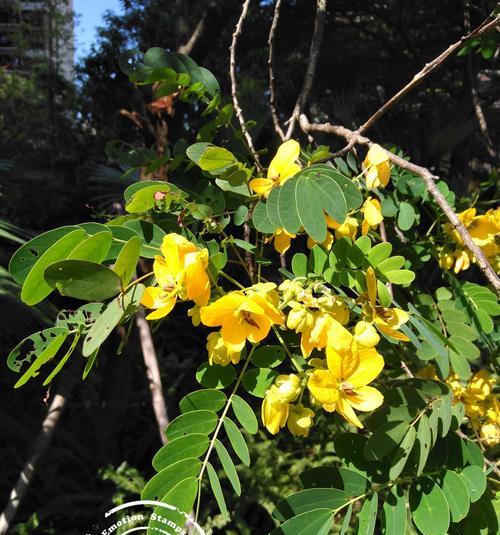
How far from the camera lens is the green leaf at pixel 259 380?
522 millimetres

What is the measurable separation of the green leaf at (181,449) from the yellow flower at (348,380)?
0.45 ft

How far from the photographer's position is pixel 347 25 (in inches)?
166

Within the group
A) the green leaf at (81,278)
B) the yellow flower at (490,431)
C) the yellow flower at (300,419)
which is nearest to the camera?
the green leaf at (81,278)

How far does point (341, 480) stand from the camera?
522 mm

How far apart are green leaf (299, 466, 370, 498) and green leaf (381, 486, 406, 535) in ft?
0.09

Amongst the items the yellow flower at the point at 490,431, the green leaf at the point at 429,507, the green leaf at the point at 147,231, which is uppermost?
the green leaf at the point at 147,231

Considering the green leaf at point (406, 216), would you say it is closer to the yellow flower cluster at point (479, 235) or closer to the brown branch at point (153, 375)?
the yellow flower cluster at point (479, 235)

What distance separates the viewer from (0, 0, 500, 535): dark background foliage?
70.2 inches

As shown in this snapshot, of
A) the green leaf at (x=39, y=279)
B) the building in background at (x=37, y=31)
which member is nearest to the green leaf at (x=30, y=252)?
the green leaf at (x=39, y=279)

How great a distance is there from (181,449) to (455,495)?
262mm

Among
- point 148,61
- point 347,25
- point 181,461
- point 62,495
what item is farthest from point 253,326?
point 347,25

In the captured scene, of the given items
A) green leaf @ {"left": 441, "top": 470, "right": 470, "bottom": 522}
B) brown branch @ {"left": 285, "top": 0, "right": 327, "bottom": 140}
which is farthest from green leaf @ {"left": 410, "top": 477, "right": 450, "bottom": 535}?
brown branch @ {"left": 285, "top": 0, "right": 327, "bottom": 140}

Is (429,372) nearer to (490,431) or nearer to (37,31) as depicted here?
(490,431)

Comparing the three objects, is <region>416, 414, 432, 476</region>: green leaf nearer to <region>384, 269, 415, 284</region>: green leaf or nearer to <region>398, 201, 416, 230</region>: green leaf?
<region>384, 269, 415, 284</region>: green leaf
